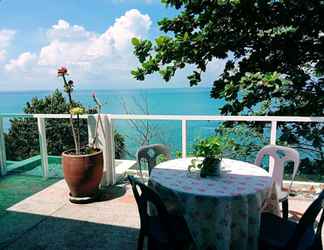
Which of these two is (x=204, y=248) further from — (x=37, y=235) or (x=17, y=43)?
(x=17, y=43)

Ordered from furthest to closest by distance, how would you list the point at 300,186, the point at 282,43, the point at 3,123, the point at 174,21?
the point at 174,21 → the point at 282,43 → the point at 3,123 → the point at 300,186

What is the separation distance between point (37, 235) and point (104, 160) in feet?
4.87

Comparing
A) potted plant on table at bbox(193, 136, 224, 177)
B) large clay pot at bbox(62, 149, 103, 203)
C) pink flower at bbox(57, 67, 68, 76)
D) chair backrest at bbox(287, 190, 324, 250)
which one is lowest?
large clay pot at bbox(62, 149, 103, 203)

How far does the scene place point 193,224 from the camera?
1.86 metres

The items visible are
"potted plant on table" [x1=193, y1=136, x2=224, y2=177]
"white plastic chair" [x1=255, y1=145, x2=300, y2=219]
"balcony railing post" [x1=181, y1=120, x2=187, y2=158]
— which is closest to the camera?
"potted plant on table" [x1=193, y1=136, x2=224, y2=177]

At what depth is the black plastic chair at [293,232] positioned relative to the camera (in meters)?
1.57

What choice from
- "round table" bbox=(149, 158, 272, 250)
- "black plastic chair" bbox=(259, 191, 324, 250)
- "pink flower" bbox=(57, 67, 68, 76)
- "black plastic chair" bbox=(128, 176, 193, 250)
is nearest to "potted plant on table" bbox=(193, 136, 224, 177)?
"round table" bbox=(149, 158, 272, 250)

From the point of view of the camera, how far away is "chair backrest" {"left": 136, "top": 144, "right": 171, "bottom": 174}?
2.85m

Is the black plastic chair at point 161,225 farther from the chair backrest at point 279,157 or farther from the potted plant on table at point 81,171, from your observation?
the potted plant on table at point 81,171

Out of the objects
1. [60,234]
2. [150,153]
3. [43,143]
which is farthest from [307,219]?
[43,143]

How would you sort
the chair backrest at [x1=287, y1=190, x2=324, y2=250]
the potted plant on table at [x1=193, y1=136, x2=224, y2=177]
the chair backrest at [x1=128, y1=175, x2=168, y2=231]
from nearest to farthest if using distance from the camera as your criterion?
the chair backrest at [x1=287, y1=190, x2=324, y2=250] < the chair backrest at [x1=128, y1=175, x2=168, y2=231] < the potted plant on table at [x1=193, y1=136, x2=224, y2=177]

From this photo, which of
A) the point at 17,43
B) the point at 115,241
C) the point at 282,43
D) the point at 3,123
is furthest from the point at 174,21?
the point at 17,43

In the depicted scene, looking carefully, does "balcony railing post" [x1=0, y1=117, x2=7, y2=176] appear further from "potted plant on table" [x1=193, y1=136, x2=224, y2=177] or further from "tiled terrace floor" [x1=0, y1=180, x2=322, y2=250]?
"potted plant on table" [x1=193, y1=136, x2=224, y2=177]

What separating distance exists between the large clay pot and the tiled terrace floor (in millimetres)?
141
